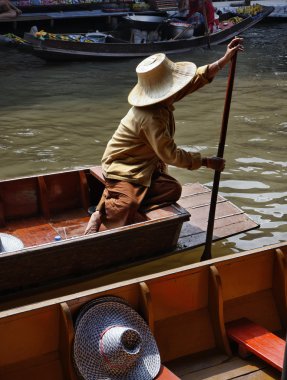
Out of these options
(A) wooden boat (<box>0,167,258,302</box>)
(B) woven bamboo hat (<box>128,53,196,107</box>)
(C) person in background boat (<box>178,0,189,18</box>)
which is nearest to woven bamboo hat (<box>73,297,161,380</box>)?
(A) wooden boat (<box>0,167,258,302</box>)

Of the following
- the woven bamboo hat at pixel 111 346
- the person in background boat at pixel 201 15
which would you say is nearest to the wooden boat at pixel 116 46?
the person in background boat at pixel 201 15

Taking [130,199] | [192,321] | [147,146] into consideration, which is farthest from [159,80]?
[192,321]

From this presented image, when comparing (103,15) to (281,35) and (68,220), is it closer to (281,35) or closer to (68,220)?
(281,35)

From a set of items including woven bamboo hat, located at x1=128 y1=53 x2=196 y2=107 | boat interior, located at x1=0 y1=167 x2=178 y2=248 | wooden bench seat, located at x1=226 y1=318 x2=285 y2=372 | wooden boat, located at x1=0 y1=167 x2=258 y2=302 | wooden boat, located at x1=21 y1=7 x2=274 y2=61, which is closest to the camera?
wooden bench seat, located at x1=226 y1=318 x2=285 y2=372

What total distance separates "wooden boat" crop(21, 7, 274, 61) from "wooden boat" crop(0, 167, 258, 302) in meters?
9.08

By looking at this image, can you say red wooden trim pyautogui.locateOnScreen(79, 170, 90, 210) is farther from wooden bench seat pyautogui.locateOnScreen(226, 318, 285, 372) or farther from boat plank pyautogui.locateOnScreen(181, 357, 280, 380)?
boat plank pyautogui.locateOnScreen(181, 357, 280, 380)

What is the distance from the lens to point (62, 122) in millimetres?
10766

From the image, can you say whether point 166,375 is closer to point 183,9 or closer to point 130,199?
point 130,199

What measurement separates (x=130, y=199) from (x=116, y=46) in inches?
405

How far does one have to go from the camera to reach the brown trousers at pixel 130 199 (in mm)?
5312

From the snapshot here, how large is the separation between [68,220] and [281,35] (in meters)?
15.9

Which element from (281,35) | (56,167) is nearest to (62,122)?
(56,167)

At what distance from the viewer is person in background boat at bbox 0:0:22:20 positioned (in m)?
16.7

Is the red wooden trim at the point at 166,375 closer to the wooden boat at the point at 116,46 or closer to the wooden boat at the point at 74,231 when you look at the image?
the wooden boat at the point at 74,231
